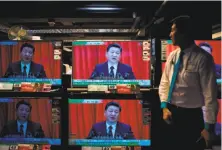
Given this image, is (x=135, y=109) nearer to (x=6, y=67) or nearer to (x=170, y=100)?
(x=170, y=100)

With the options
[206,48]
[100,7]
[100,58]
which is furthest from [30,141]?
[206,48]

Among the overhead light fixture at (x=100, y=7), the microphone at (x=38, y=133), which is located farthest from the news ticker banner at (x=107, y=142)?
the overhead light fixture at (x=100, y=7)

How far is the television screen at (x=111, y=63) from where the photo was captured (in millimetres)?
2943

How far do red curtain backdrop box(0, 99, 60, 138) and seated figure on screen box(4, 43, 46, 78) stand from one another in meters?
0.28

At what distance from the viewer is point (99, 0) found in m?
2.96

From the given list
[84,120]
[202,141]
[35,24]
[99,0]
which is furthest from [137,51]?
[35,24]

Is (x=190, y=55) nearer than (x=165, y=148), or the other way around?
(x=190, y=55)

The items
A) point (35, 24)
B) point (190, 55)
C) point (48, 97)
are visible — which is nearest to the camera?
point (190, 55)

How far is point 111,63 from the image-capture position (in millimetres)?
2957

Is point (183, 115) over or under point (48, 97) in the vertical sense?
under

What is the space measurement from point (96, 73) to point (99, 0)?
78cm

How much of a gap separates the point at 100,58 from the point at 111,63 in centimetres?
13

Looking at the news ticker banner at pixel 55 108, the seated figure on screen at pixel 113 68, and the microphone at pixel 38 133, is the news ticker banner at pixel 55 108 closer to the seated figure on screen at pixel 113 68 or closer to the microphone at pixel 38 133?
the microphone at pixel 38 133

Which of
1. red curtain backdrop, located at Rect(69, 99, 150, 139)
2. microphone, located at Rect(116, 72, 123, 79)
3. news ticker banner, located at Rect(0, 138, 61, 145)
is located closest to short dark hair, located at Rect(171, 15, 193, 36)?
microphone, located at Rect(116, 72, 123, 79)
